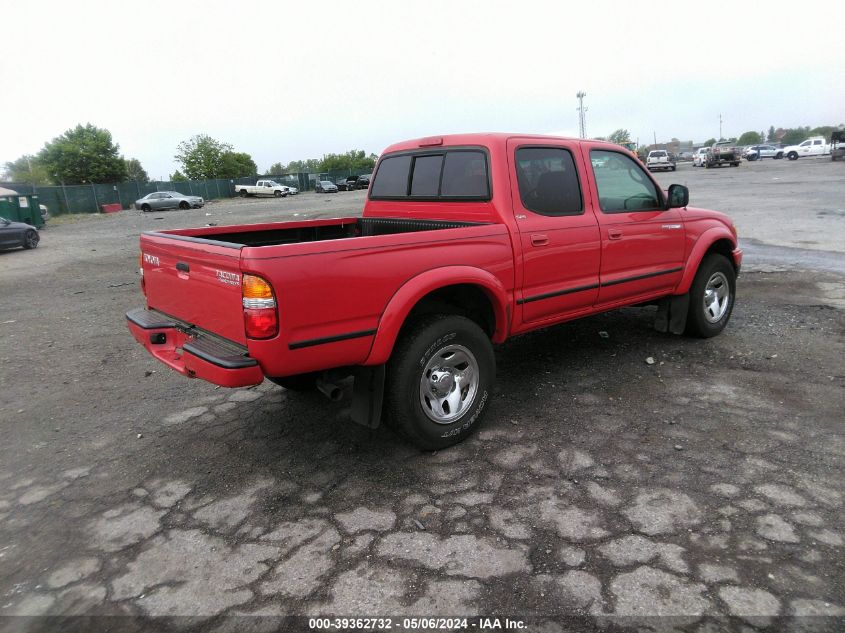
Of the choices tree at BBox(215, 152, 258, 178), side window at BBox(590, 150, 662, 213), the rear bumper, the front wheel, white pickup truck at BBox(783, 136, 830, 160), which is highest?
tree at BBox(215, 152, 258, 178)

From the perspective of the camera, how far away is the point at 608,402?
444 centimetres

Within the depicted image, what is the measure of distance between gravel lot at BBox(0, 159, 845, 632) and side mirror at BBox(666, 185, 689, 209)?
4.37 feet

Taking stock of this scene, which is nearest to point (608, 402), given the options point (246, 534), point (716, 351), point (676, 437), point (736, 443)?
point (676, 437)

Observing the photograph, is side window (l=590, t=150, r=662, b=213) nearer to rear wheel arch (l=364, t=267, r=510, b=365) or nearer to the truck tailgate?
rear wheel arch (l=364, t=267, r=510, b=365)

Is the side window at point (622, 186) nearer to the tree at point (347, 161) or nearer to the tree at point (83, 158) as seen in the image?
the tree at point (83, 158)

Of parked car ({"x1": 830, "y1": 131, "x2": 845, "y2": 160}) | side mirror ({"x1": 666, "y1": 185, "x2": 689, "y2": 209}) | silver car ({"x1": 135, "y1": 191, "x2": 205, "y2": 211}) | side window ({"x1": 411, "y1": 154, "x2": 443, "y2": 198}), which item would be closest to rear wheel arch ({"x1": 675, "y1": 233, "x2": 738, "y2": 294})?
side mirror ({"x1": 666, "y1": 185, "x2": 689, "y2": 209})

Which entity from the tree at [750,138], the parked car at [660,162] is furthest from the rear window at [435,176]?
the tree at [750,138]

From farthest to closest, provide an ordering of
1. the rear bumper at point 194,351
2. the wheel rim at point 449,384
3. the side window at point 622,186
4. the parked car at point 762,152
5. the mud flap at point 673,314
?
the parked car at point 762,152 → the mud flap at point 673,314 → the side window at point 622,186 → the wheel rim at point 449,384 → the rear bumper at point 194,351

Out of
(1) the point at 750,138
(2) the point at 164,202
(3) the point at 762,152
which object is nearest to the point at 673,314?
(2) the point at 164,202

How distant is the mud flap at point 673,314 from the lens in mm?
5508

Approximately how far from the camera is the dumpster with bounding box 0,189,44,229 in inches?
879

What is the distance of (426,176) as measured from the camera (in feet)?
15.6

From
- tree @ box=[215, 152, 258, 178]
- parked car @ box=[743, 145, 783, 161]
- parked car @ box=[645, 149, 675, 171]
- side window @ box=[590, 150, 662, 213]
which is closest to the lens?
side window @ box=[590, 150, 662, 213]

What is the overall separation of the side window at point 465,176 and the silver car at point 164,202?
37618 mm
